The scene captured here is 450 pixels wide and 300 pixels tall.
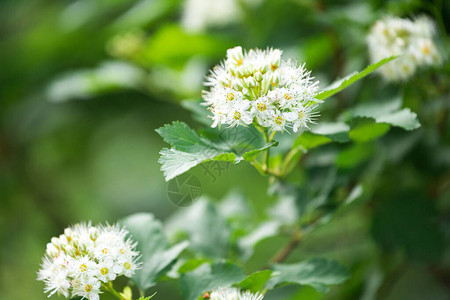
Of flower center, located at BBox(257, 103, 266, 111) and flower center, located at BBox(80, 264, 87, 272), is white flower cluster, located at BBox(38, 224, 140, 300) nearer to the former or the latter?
flower center, located at BBox(80, 264, 87, 272)

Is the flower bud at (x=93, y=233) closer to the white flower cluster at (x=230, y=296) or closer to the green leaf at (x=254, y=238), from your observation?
the white flower cluster at (x=230, y=296)

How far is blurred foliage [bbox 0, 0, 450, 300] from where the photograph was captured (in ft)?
3.44

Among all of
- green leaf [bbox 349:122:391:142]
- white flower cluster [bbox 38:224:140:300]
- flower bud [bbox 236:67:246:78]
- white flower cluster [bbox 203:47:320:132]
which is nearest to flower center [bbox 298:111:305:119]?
white flower cluster [bbox 203:47:320:132]

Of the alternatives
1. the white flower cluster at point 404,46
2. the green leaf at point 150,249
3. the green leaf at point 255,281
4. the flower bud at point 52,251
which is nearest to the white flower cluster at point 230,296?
the green leaf at point 255,281

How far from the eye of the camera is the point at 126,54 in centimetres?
163

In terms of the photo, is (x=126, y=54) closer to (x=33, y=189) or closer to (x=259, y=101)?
(x=33, y=189)

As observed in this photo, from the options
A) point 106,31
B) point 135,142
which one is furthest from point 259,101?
point 135,142

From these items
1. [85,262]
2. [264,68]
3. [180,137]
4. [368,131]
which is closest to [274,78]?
[264,68]

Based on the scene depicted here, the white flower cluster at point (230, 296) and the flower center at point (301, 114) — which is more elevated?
the flower center at point (301, 114)

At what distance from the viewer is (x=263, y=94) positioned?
0.72 metres

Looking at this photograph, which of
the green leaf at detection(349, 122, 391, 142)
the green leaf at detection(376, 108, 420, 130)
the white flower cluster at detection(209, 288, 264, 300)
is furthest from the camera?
the green leaf at detection(349, 122, 391, 142)

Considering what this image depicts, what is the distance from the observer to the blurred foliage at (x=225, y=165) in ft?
3.44

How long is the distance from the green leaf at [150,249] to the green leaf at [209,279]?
0.04 m

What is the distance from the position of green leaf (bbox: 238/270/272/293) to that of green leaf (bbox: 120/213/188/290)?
0.13m
